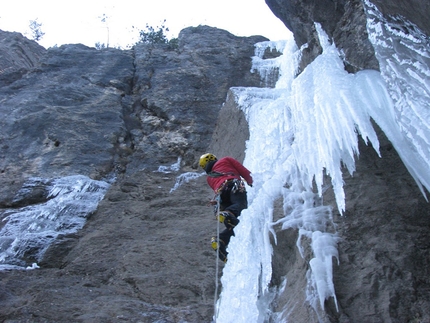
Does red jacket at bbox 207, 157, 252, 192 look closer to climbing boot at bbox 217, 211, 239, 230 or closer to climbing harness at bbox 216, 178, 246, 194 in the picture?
climbing harness at bbox 216, 178, 246, 194

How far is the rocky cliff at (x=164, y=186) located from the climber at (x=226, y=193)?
0.38 meters

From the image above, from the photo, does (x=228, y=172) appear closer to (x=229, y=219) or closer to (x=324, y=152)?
(x=229, y=219)

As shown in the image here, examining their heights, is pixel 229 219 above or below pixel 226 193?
Result: below

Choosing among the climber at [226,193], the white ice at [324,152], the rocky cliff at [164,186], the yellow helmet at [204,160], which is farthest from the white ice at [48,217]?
the white ice at [324,152]

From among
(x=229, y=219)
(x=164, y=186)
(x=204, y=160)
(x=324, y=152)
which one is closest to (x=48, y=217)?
(x=164, y=186)

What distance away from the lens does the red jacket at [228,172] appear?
5418 millimetres

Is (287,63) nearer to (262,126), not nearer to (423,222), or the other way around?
(262,126)

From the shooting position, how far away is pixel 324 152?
4242mm

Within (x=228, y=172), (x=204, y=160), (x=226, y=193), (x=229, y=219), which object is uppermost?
(x=204, y=160)

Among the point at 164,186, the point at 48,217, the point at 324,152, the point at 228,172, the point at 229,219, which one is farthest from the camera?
the point at 164,186

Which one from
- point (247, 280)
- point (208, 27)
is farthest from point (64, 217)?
point (208, 27)

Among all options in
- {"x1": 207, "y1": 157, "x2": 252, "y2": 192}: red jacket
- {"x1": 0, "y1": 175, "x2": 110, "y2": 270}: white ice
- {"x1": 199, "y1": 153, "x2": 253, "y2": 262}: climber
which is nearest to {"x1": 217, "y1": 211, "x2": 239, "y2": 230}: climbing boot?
{"x1": 199, "y1": 153, "x2": 253, "y2": 262}: climber

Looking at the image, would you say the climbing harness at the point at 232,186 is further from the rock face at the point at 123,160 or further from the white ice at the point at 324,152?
the rock face at the point at 123,160

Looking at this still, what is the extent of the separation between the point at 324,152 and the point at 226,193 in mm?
1400
